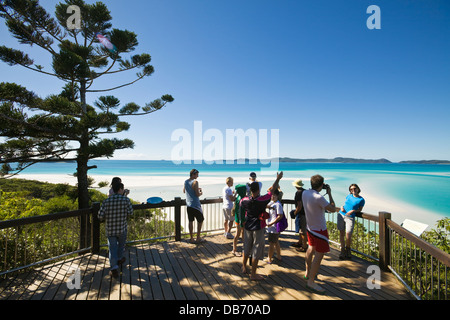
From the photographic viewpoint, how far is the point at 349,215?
3889 millimetres

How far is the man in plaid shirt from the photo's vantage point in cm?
314

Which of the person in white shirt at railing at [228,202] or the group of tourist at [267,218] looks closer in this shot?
the group of tourist at [267,218]

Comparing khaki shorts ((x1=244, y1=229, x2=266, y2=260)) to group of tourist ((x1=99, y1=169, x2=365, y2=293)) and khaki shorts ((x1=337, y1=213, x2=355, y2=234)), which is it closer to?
group of tourist ((x1=99, y1=169, x2=365, y2=293))

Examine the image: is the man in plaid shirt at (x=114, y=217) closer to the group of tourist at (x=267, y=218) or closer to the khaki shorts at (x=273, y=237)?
the group of tourist at (x=267, y=218)

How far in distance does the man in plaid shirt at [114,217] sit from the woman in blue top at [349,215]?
164 inches

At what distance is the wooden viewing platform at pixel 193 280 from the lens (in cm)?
280

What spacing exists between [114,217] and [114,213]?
2.7 inches

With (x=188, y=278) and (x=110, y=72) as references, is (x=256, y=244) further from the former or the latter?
(x=110, y=72)

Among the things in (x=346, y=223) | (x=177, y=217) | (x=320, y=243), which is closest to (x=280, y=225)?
A: (x=320, y=243)

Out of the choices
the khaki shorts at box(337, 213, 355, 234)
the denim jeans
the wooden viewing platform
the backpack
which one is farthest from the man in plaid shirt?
the khaki shorts at box(337, 213, 355, 234)

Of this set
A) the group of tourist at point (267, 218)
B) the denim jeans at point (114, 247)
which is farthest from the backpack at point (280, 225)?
the denim jeans at point (114, 247)

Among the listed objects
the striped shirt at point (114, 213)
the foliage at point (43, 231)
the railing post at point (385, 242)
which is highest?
the striped shirt at point (114, 213)

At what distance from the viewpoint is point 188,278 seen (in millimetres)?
3258

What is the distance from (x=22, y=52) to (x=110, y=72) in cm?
234
